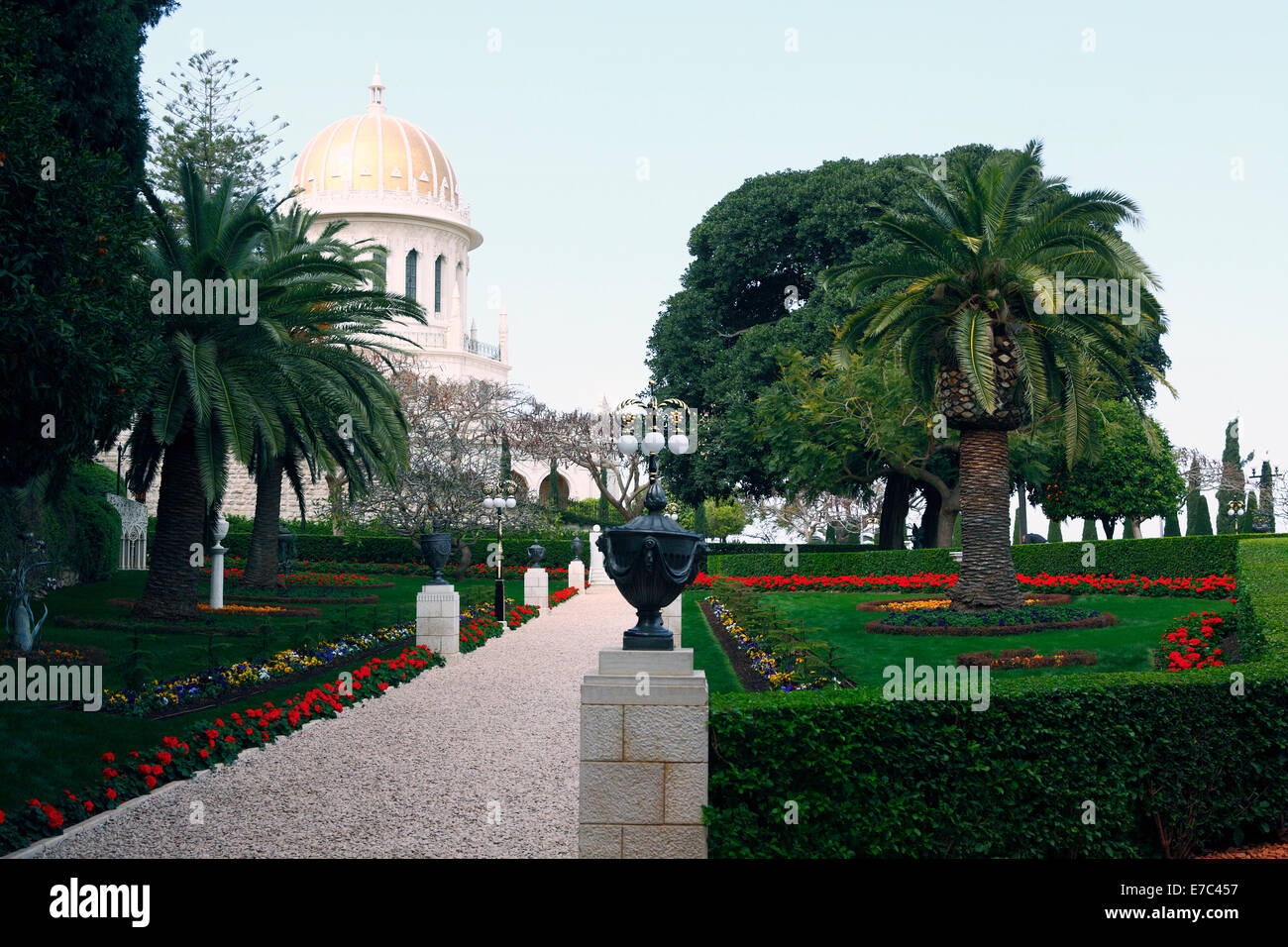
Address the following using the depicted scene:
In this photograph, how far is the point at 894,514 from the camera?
3297 centimetres

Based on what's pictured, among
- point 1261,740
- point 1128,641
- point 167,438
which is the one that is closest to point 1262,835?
point 1261,740

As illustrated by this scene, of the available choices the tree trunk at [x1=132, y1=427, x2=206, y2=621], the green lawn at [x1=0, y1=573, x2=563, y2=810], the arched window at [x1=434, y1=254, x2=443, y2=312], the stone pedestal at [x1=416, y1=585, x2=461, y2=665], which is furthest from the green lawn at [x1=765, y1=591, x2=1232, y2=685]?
the arched window at [x1=434, y1=254, x2=443, y2=312]

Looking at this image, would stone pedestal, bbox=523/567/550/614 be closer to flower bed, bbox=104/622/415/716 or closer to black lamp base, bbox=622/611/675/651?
flower bed, bbox=104/622/415/716

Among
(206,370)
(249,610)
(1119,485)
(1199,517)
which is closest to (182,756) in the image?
(206,370)

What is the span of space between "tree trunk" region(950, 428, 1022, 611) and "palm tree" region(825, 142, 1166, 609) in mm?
16

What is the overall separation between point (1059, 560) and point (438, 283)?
3799 cm

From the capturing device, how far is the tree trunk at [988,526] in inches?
687

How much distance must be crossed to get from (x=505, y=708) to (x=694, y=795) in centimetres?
594

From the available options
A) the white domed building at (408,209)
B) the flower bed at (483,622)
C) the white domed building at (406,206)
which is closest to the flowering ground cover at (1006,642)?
the flower bed at (483,622)

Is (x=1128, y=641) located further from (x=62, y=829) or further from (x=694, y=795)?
(x=62, y=829)

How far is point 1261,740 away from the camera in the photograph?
24.8 ft

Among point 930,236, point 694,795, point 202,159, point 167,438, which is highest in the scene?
point 202,159

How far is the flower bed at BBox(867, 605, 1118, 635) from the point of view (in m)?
16.2

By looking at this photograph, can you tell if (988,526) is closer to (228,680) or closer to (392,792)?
(228,680)
